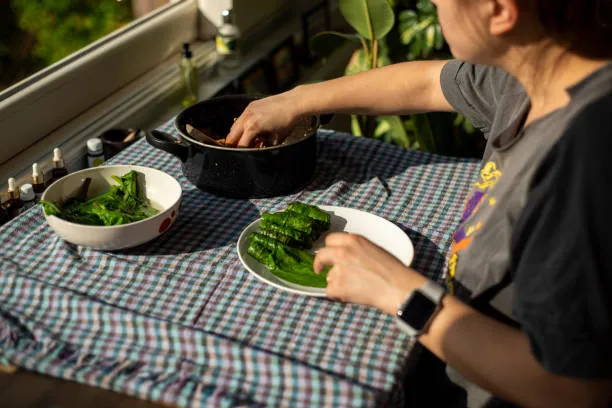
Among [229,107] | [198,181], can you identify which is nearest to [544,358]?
[198,181]

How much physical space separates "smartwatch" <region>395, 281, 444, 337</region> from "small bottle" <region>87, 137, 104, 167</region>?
0.99 metres

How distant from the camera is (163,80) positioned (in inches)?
83.5

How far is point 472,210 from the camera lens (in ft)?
3.67

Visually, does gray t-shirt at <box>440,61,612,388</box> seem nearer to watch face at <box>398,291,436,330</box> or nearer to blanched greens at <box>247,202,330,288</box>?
watch face at <box>398,291,436,330</box>

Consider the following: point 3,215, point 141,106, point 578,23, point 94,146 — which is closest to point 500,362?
point 578,23

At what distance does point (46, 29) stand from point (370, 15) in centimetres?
92

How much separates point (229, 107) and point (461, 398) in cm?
76

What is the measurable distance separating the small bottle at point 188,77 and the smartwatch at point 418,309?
1318 mm

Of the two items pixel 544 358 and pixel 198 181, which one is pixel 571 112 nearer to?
pixel 544 358

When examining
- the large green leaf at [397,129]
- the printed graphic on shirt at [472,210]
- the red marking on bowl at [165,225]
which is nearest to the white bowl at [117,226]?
the red marking on bowl at [165,225]

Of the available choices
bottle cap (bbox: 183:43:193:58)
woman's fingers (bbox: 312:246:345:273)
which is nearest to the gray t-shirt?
woman's fingers (bbox: 312:246:345:273)

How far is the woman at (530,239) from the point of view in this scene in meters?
0.79

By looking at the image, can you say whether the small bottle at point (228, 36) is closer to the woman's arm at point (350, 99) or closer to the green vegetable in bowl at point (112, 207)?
the woman's arm at point (350, 99)

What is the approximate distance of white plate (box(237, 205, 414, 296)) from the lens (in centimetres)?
114
